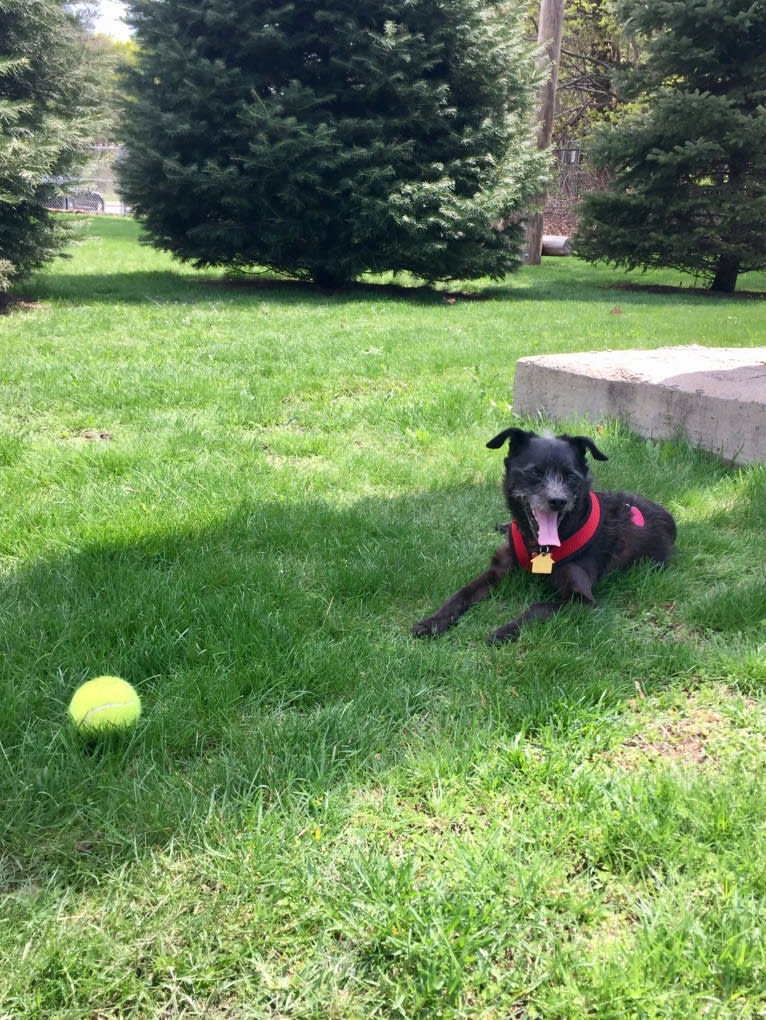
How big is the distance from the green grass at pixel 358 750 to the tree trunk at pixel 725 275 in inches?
527

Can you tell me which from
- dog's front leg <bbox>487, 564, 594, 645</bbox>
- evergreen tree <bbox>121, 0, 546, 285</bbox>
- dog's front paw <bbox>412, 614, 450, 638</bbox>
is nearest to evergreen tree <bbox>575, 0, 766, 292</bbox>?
evergreen tree <bbox>121, 0, 546, 285</bbox>

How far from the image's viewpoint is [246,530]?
3900 millimetres

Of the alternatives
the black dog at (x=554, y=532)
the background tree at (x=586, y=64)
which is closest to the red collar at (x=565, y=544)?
the black dog at (x=554, y=532)

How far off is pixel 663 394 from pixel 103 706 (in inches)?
169

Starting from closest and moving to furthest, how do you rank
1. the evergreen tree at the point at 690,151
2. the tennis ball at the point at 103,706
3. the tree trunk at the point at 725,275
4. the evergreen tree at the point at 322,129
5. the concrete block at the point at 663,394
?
the tennis ball at the point at 103,706 → the concrete block at the point at 663,394 → the evergreen tree at the point at 322,129 → the evergreen tree at the point at 690,151 → the tree trunk at the point at 725,275

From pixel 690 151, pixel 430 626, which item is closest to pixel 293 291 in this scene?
pixel 690 151

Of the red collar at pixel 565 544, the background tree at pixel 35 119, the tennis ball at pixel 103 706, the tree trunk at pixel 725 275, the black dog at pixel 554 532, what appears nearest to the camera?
the tennis ball at pixel 103 706

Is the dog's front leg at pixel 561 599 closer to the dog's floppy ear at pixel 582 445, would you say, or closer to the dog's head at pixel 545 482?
the dog's head at pixel 545 482

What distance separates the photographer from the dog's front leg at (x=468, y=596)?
3115 mm

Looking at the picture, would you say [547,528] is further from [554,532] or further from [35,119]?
[35,119]

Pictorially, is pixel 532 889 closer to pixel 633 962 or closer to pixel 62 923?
pixel 633 962

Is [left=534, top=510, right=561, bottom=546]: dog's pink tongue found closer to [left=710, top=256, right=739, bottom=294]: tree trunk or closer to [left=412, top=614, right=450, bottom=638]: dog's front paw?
[left=412, top=614, right=450, bottom=638]: dog's front paw

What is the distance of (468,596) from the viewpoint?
3.31 m

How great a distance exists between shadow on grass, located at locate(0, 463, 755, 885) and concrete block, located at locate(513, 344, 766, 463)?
1710mm
